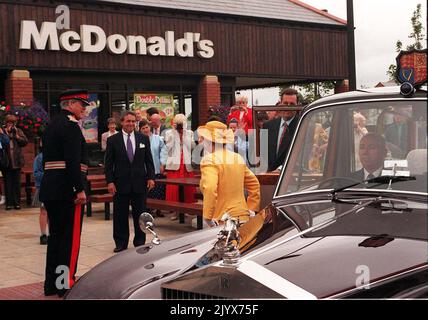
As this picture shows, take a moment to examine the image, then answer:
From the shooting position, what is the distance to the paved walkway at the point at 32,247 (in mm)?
6473

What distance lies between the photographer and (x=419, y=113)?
321 centimetres

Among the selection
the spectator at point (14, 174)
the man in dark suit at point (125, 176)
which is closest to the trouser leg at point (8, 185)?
the spectator at point (14, 174)

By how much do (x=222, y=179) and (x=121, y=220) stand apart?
2.79 meters

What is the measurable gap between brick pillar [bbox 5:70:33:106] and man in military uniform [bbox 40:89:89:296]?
399 inches

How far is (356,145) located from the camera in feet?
11.9

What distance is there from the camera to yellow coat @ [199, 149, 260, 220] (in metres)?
5.59

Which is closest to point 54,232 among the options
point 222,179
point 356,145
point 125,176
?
point 222,179

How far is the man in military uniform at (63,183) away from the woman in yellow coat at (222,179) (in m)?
1.29

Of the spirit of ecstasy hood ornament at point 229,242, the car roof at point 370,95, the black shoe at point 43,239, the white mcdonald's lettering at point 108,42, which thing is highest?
the white mcdonald's lettering at point 108,42

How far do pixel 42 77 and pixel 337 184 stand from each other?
14.6m

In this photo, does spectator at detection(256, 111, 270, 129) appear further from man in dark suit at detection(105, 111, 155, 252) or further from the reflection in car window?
the reflection in car window

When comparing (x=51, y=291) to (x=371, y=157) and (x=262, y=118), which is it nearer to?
(x=262, y=118)

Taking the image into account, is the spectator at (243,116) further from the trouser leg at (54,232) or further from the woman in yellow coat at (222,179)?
the trouser leg at (54,232)
